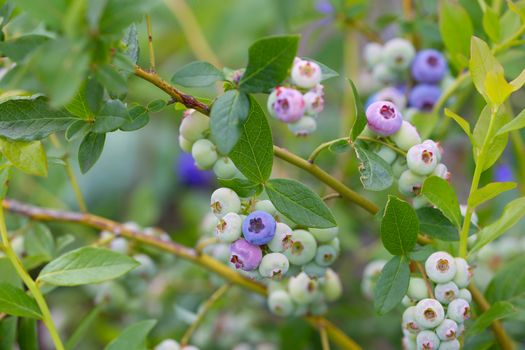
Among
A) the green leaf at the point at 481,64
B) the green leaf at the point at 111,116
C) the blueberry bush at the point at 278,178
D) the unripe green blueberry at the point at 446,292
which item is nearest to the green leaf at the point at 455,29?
the blueberry bush at the point at 278,178

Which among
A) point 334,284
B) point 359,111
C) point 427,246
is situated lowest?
point 334,284

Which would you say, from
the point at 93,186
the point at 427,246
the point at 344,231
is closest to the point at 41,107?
the point at 427,246

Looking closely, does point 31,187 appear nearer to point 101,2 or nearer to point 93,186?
point 93,186

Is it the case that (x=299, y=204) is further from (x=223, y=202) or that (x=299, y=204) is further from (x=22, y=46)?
(x=22, y=46)

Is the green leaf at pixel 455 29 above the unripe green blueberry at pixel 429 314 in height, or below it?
above

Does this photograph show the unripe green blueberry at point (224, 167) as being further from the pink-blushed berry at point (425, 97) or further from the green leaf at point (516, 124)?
the pink-blushed berry at point (425, 97)
